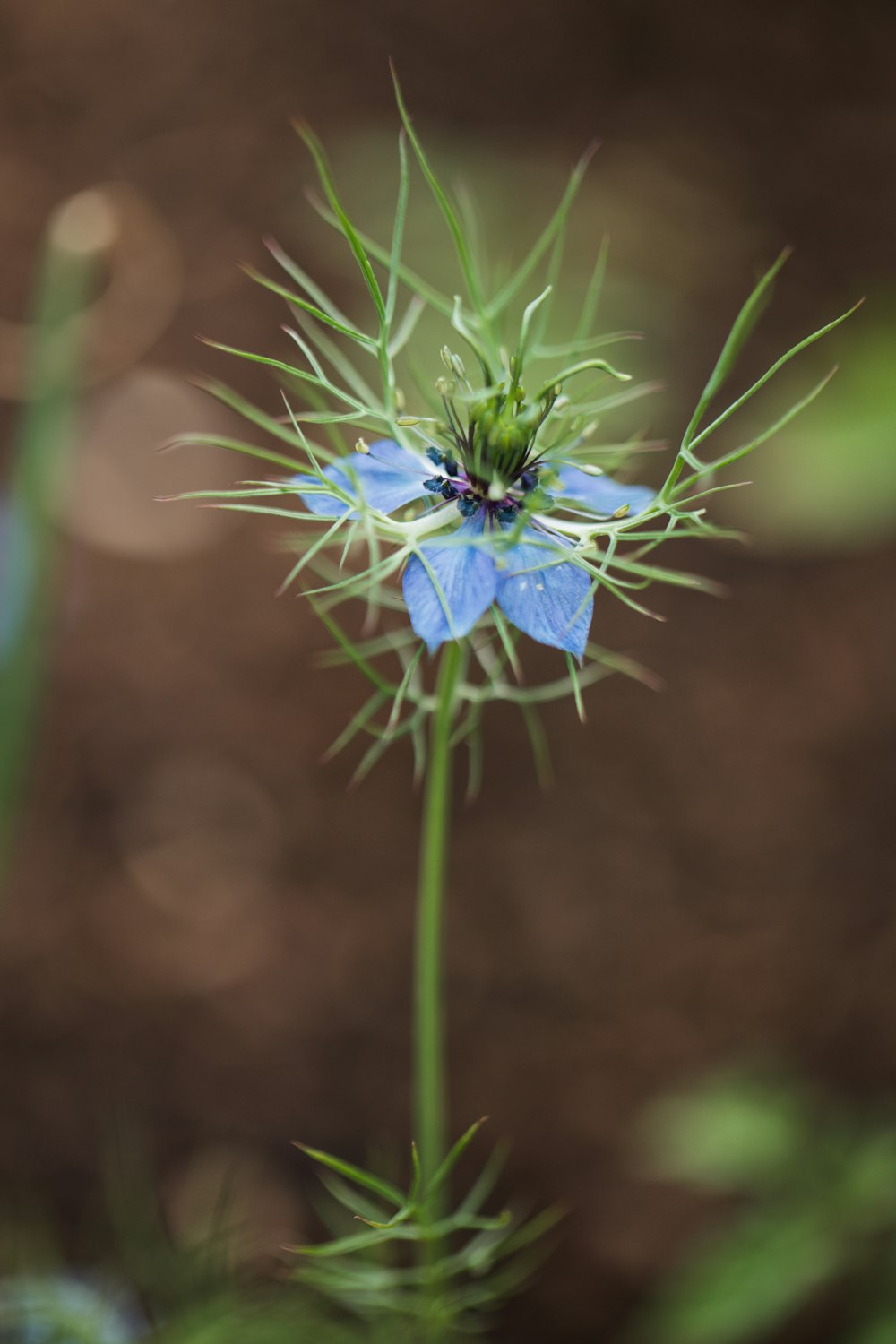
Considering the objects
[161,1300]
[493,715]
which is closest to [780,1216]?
[161,1300]

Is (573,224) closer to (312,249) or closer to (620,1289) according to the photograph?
(312,249)

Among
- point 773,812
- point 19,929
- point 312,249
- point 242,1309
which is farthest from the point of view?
point 312,249

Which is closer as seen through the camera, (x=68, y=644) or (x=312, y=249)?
(x=68, y=644)

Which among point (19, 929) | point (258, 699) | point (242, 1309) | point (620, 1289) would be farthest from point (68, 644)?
point (620, 1289)

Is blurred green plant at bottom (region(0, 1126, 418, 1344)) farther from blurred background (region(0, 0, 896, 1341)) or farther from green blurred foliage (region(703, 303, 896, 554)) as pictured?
green blurred foliage (region(703, 303, 896, 554))

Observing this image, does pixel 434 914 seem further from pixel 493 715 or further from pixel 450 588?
pixel 493 715

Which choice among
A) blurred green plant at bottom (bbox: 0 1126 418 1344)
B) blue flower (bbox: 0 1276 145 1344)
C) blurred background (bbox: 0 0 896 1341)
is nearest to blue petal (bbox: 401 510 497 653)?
blurred green plant at bottom (bbox: 0 1126 418 1344)

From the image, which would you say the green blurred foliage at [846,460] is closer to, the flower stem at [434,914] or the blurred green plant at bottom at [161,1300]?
the flower stem at [434,914]
